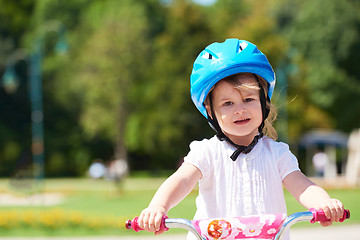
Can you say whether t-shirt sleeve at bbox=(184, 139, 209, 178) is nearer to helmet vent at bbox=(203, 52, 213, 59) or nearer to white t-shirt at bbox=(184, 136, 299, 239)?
white t-shirt at bbox=(184, 136, 299, 239)

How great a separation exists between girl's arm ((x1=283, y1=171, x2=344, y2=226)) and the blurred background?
3091 cm

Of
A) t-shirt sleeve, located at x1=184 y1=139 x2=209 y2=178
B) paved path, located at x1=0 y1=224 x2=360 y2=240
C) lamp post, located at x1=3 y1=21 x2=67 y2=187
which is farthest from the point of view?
lamp post, located at x1=3 y1=21 x2=67 y2=187

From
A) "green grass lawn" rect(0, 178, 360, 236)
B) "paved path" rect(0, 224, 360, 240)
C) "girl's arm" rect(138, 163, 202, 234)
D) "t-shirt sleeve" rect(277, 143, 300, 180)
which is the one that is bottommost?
"girl's arm" rect(138, 163, 202, 234)

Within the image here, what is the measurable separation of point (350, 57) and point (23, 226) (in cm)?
3118

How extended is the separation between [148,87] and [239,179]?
116 feet

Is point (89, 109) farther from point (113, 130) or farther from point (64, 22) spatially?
point (64, 22)

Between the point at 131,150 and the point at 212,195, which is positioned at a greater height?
the point at 131,150

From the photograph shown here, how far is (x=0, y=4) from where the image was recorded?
4350cm

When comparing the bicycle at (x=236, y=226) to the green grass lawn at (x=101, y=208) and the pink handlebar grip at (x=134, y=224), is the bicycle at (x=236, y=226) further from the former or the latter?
the green grass lawn at (x=101, y=208)

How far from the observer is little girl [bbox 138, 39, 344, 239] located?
104 inches

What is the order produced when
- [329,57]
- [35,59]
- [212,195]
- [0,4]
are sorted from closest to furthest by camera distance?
[212,195]
[35,59]
[329,57]
[0,4]

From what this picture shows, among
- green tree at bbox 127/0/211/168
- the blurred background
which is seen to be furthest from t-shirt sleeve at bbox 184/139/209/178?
green tree at bbox 127/0/211/168

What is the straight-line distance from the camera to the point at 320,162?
3338cm

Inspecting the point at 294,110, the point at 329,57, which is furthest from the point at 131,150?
the point at 329,57
